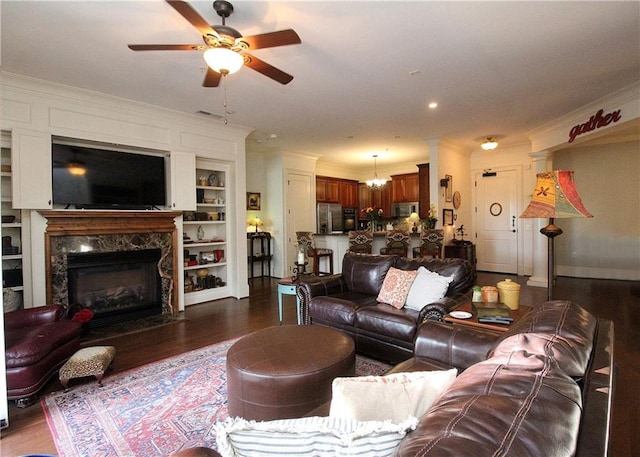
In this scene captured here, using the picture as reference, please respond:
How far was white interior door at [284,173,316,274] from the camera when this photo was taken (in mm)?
7156

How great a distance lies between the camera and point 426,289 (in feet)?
9.70

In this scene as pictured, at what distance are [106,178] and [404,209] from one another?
690 cm

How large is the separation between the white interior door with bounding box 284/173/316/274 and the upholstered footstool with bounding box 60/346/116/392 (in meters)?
A: 4.62

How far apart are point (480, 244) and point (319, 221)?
389 centimetres

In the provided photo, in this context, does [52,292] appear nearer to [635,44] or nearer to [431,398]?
[431,398]

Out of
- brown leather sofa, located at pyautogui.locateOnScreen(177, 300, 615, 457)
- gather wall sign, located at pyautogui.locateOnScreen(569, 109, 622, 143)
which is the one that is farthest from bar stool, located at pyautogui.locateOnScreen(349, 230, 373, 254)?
brown leather sofa, located at pyautogui.locateOnScreen(177, 300, 615, 457)

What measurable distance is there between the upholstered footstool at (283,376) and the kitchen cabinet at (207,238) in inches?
130

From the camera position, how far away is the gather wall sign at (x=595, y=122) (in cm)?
414

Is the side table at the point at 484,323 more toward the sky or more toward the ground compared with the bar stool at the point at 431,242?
more toward the ground

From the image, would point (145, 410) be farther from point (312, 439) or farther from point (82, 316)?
point (312, 439)

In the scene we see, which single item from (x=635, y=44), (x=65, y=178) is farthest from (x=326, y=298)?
(x=635, y=44)

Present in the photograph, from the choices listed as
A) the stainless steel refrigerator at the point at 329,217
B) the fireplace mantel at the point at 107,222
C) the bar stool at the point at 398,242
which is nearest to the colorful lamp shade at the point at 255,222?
the stainless steel refrigerator at the point at 329,217

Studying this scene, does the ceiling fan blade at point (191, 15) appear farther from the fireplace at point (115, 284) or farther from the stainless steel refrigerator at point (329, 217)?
the stainless steel refrigerator at point (329, 217)

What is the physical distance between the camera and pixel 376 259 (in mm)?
3656
